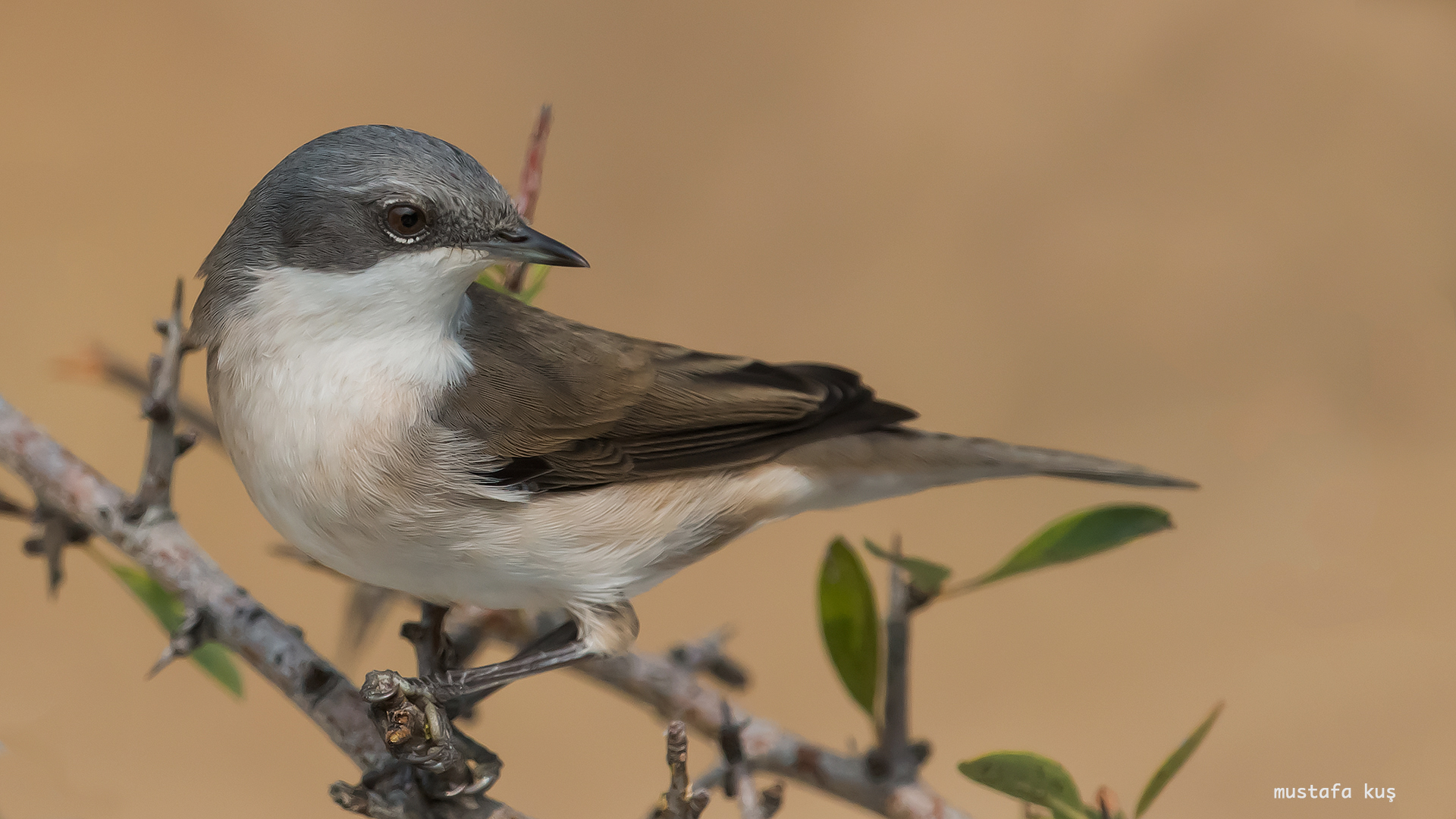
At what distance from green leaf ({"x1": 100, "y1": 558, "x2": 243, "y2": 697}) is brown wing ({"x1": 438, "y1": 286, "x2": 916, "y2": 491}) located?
3.37 feet

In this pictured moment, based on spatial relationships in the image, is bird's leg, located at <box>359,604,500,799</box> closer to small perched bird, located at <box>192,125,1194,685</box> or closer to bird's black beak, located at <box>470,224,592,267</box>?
small perched bird, located at <box>192,125,1194,685</box>

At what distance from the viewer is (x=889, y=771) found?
254 cm

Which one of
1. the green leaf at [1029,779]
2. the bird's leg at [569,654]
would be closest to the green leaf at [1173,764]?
the green leaf at [1029,779]

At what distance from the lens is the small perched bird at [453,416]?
6.94ft

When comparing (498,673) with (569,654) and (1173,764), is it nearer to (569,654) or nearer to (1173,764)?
(569,654)

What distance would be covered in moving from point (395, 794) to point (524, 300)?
1260 mm

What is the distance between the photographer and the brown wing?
Answer: 2383 mm

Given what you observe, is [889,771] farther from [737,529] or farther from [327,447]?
[327,447]

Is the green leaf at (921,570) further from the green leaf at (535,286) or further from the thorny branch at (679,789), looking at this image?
the green leaf at (535,286)

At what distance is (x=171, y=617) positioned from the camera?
278cm

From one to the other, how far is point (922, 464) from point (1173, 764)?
0.89 meters

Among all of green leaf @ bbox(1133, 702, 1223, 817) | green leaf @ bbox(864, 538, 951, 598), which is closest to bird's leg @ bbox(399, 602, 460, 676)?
green leaf @ bbox(864, 538, 951, 598)

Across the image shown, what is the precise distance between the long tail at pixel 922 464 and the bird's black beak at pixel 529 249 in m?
0.84

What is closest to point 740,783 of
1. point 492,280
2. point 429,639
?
point 429,639
